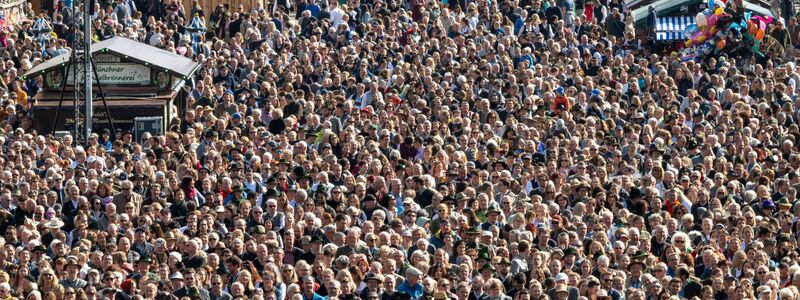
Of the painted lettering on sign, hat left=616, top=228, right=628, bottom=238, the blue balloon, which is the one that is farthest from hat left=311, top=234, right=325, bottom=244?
the blue balloon

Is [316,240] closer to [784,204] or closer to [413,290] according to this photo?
[413,290]

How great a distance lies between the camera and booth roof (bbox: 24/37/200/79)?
121ft

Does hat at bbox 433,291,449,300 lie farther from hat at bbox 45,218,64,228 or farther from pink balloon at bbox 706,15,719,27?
pink balloon at bbox 706,15,719,27

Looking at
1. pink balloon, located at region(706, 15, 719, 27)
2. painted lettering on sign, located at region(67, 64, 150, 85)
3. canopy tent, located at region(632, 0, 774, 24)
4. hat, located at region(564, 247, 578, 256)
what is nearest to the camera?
hat, located at region(564, 247, 578, 256)

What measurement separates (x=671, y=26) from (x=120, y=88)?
1164cm

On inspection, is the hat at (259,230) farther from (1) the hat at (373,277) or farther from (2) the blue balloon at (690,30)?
(2) the blue balloon at (690,30)

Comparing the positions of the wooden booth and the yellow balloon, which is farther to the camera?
the yellow balloon

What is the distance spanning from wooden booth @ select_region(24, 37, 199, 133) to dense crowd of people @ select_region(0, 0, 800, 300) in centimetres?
34

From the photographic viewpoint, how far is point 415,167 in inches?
1232

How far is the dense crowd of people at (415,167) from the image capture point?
25.8 metres

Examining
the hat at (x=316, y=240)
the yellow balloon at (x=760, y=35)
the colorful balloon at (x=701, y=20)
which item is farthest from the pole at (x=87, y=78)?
the yellow balloon at (x=760, y=35)

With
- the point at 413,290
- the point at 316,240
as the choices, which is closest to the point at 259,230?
the point at 316,240

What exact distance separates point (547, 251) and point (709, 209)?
334 cm

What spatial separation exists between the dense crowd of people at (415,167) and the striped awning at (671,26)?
419 mm
